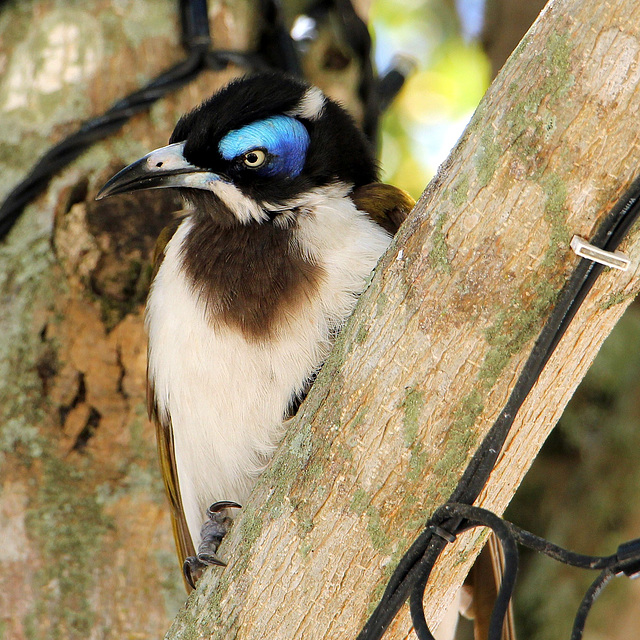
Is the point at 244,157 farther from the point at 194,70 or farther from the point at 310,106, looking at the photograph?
the point at 194,70

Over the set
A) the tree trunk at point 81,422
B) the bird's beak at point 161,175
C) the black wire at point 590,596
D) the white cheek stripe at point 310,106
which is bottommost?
the tree trunk at point 81,422

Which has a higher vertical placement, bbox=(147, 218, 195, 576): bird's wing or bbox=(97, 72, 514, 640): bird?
bbox=(97, 72, 514, 640): bird

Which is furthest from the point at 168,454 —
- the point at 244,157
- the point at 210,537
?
the point at 244,157

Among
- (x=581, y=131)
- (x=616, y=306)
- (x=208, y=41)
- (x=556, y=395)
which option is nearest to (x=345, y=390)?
(x=556, y=395)

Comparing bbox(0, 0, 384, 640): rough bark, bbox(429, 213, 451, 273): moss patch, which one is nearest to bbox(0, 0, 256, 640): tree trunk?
bbox(0, 0, 384, 640): rough bark

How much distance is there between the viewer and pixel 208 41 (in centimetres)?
337

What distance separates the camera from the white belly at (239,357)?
2.56 m

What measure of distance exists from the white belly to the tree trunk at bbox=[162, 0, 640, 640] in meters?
0.64

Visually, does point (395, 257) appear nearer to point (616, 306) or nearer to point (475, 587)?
point (616, 306)

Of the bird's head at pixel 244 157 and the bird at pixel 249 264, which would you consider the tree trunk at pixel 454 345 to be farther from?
the bird's head at pixel 244 157

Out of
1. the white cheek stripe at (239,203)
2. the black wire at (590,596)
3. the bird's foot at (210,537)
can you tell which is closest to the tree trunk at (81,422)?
the bird's foot at (210,537)

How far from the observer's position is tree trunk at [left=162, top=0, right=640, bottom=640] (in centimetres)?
157

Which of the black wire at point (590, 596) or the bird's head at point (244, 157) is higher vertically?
the bird's head at point (244, 157)

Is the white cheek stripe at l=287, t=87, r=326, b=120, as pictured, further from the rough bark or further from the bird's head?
the rough bark
